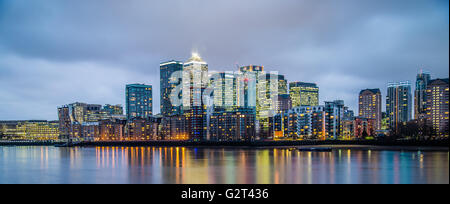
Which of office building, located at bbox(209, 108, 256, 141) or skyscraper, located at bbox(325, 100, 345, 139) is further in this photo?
office building, located at bbox(209, 108, 256, 141)

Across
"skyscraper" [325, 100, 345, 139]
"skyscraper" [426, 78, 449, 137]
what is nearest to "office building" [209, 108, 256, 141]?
"skyscraper" [325, 100, 345, 139]

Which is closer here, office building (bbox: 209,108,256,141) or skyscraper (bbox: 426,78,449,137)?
office building (bbox: 209,108,256,141)

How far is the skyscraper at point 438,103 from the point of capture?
162 m

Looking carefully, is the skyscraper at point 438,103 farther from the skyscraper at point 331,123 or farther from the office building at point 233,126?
the office building at point 233,126

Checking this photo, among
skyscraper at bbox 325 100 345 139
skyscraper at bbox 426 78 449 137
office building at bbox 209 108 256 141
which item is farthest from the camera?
skyscraper at bbox 426 78 449 137

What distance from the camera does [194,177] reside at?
38562 millimetres

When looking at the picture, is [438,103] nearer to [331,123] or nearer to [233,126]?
[331,123]

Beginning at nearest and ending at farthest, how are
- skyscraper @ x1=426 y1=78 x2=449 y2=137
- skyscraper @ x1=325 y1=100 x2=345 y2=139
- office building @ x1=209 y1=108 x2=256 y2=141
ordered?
skyscraper @ x1=325 y1=100 x2=345 y2=139 < office building @ x1=209 y1=108 x2=256 y2=141 < skyscraper @ x1=426 y1=78 x2=449 y2=137

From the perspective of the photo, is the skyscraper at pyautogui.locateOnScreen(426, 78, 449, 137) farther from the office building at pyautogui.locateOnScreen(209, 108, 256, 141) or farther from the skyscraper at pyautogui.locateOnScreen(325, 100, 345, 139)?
the office building at pyautogui.locateOnScreen(209, 108, 256, 141)

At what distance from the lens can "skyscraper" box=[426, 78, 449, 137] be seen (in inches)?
6358
